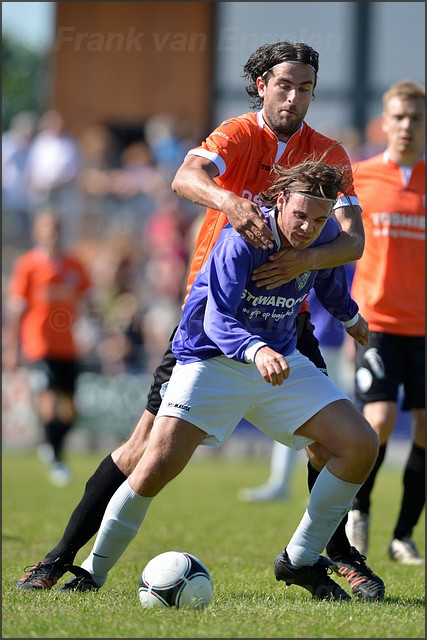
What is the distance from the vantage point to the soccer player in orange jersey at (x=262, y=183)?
16.8ft

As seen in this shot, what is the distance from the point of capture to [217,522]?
9.06m

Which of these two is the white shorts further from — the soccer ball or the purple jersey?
the soccer ball

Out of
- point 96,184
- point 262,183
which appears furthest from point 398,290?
point 96,184

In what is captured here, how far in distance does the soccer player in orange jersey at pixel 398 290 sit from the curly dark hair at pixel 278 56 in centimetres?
183

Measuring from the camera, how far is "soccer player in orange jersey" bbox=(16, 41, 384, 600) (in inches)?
202

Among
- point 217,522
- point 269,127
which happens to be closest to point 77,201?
point 217,522

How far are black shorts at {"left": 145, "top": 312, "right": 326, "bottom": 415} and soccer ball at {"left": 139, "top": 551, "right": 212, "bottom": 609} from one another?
2.60ft

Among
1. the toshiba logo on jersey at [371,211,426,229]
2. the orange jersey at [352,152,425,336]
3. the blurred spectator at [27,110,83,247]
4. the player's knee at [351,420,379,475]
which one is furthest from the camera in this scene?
the blurred spectator at [27,110,83,247]

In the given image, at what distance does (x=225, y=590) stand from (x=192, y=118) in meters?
20.1

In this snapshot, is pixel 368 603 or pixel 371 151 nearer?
pixel 368 603

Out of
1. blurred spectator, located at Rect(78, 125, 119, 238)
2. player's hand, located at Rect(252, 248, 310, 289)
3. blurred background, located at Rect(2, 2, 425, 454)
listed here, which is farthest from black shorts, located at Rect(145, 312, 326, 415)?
blurred spectator, located at Rect(78, 125, 119, 238)

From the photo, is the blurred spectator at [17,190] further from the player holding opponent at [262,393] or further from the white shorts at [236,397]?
the white shorts at [236,397]

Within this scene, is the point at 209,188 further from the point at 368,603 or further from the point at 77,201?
the point at 77,201
